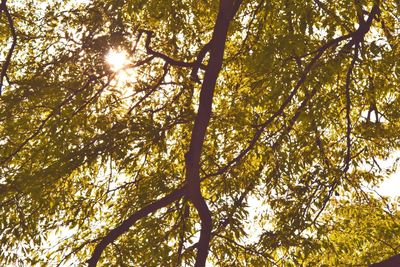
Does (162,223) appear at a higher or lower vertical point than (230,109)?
lower

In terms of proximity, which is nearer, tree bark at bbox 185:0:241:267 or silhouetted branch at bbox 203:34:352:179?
tree bark at bbox 185:0:241:267

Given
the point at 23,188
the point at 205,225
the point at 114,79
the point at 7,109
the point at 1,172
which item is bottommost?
the point at 205,225

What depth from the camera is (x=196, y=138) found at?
6.46 meters

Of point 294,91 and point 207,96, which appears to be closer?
point 207,96

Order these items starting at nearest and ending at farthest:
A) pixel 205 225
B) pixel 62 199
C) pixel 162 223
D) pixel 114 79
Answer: pixel 205 225
pixel 162 223
pixel 62 199
pixel 114 79

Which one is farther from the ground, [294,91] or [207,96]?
[294,91]

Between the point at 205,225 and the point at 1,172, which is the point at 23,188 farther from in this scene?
the point at 205,225

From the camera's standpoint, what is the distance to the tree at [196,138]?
7035mm

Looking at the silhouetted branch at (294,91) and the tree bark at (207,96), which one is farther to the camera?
the silhouetted branch at (294,91)

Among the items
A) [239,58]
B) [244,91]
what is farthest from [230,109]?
[239,58]

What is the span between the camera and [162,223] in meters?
7.86

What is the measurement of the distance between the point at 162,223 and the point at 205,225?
4.40 feet

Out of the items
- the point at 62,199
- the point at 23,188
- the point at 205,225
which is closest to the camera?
the point at 205,225

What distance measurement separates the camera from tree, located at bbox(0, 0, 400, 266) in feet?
23.1
